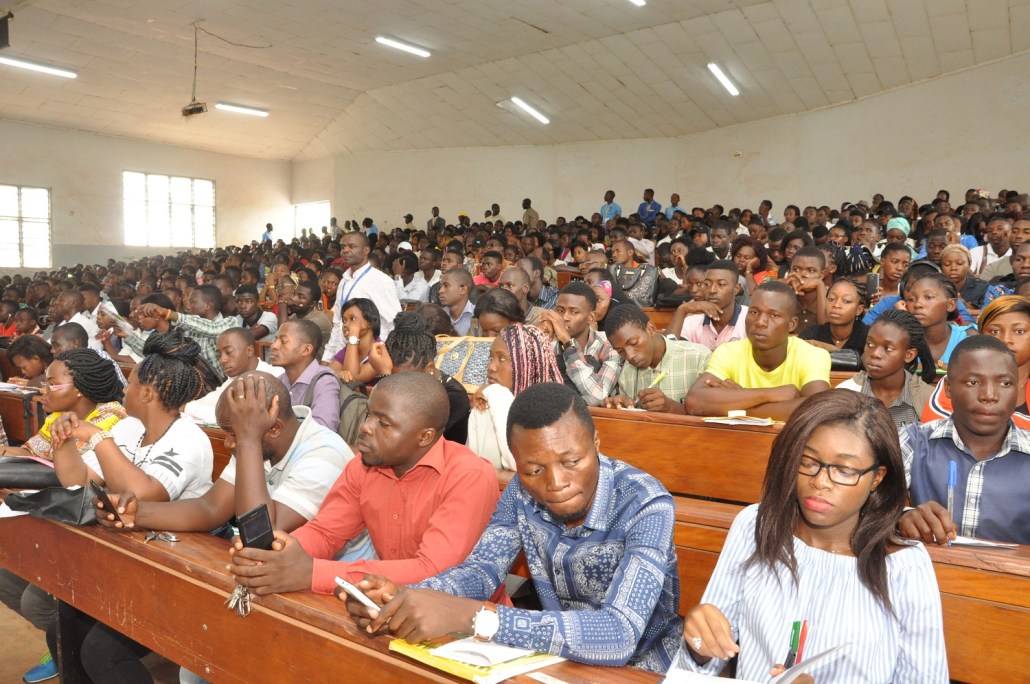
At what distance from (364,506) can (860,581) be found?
144cm

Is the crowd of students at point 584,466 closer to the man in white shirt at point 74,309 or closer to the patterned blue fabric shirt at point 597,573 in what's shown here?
the patterned blue fabric shirt at point 597,573

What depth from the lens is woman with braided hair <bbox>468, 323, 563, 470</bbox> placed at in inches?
131

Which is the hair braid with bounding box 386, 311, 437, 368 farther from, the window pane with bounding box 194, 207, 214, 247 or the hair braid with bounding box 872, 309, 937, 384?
→ the window pane with bounding box 194, 207, 214, 247

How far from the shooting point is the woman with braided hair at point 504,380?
10.9ft

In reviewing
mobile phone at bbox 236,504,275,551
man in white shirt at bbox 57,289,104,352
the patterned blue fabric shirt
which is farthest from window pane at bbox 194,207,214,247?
the patterned blue fabric shirt

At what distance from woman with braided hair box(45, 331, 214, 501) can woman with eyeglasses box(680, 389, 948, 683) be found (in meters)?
1.90

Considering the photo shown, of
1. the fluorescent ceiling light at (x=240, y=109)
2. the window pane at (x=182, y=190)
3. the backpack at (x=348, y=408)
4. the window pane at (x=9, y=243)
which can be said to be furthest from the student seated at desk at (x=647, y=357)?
the window pane at (x=182, y=190)

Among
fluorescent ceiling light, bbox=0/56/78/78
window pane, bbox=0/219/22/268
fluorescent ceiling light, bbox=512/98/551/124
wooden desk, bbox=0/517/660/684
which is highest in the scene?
fluorescent ceiling light, bbox=0/56/78/78

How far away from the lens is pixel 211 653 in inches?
85.8

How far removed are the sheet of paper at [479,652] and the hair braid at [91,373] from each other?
2.56 meters

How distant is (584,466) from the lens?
1.97 meters

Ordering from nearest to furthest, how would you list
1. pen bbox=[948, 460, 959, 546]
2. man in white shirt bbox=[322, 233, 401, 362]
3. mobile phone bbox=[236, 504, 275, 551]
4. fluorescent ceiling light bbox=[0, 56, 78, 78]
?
1. mobile phone bbox=[236, 504, 275, 551]
2. pen bbox=[948, 460, 959, 546]
3. man in white shirt bbox=[322, 233, 401, 362]
4. fluorescent ceiling light bbox=[0, 56, 78, 78]

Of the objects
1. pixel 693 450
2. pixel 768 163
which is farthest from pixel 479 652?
pixel 768 163

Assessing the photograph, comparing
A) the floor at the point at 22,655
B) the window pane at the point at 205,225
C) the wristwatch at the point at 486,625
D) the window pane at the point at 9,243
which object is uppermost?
the window pane at the point at 205,225
